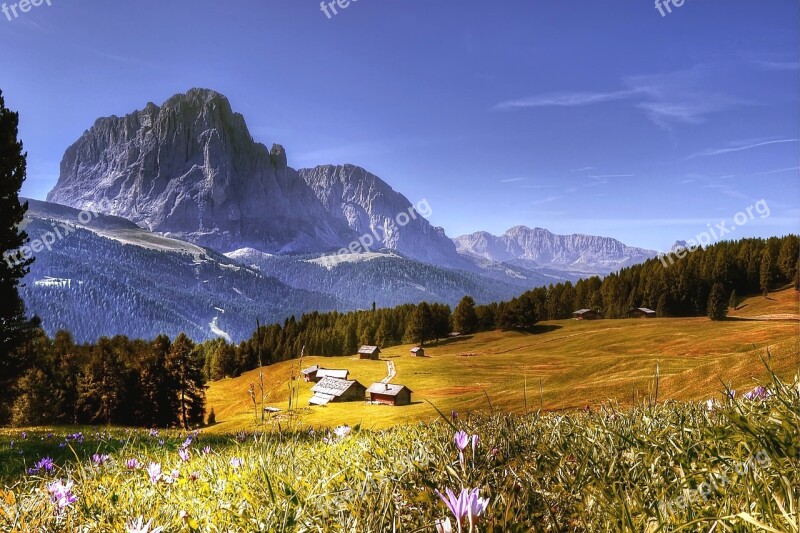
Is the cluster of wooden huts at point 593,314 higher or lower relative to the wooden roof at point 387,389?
higher

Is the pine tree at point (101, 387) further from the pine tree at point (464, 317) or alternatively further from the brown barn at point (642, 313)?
the brown barn at point (642, 313)

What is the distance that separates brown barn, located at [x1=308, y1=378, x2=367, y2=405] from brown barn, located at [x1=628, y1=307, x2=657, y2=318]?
87.5 meters

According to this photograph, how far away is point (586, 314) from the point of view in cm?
13625

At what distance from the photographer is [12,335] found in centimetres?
2517

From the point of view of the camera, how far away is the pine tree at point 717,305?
102875mm

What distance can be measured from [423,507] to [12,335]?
32.2 m

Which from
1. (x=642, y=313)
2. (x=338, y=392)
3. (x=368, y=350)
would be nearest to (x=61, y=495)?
(x=338, y=392)

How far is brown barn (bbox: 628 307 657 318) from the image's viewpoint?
123062mm

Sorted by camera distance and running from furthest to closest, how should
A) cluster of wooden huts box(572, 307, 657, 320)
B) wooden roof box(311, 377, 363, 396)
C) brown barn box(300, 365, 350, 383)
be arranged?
1. cluster of wooden huts box(572, 307, 657, 320)
2. brown barn box(300, 365, 350, 383)
3. wooden roof box(311, 377, 363, 396)

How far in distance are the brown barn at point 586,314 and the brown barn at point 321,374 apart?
80.8m

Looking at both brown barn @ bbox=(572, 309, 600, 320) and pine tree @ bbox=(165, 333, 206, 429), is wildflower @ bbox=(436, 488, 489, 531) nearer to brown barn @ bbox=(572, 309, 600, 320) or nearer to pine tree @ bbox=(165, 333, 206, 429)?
pine tree @ bbox=(165, 333, 206, 429)

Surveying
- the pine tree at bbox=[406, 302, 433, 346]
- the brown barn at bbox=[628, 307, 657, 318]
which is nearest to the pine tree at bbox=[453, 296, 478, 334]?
the pine tree at bbox=[406, 302, 433, 346]

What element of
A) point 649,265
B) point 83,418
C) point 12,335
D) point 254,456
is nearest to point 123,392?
point 83,418

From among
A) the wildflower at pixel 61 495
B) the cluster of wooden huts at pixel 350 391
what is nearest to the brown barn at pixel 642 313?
the cluster of wooden huts at pixel 350 391
